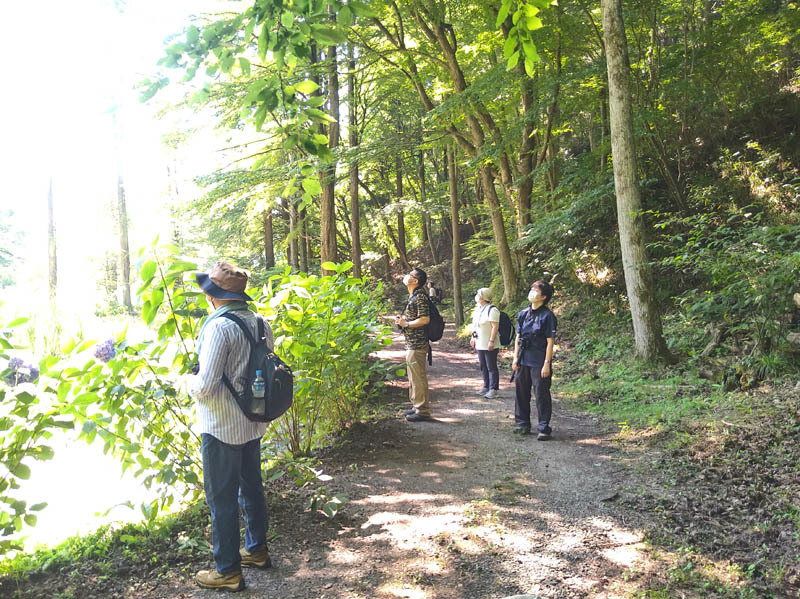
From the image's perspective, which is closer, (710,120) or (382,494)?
(382,494)

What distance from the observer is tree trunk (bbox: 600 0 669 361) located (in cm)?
791

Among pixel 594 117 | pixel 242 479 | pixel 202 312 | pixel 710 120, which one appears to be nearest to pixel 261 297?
pixel 202 312

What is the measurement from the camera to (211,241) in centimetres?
2070

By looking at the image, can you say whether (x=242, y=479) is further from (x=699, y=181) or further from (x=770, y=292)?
(x=699, y=181)

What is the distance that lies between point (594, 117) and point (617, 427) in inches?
521

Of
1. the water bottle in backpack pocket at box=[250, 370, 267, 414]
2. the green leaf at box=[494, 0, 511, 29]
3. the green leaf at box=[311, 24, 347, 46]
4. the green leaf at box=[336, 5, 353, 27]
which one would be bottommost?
the water bottle in backpack pocket at box=[250, 370, 267, 414]

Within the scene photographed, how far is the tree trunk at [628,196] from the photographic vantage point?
7.91 m

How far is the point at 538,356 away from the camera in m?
6.25

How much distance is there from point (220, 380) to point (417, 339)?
4.08 meters

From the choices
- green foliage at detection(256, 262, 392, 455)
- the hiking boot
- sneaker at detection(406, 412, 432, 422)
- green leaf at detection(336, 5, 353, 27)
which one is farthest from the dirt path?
green leaf at detection(336, 5, 353, 27)

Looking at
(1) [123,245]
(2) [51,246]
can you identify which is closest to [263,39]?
(1) [123,245]

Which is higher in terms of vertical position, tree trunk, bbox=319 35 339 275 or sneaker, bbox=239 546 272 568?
tree trunk, bbox=319 35 339 275

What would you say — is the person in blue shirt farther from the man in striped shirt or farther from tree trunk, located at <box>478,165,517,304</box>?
tree trunk, located at <box>478,165,517,304</box>

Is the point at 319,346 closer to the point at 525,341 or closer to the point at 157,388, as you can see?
the point at 157,388
